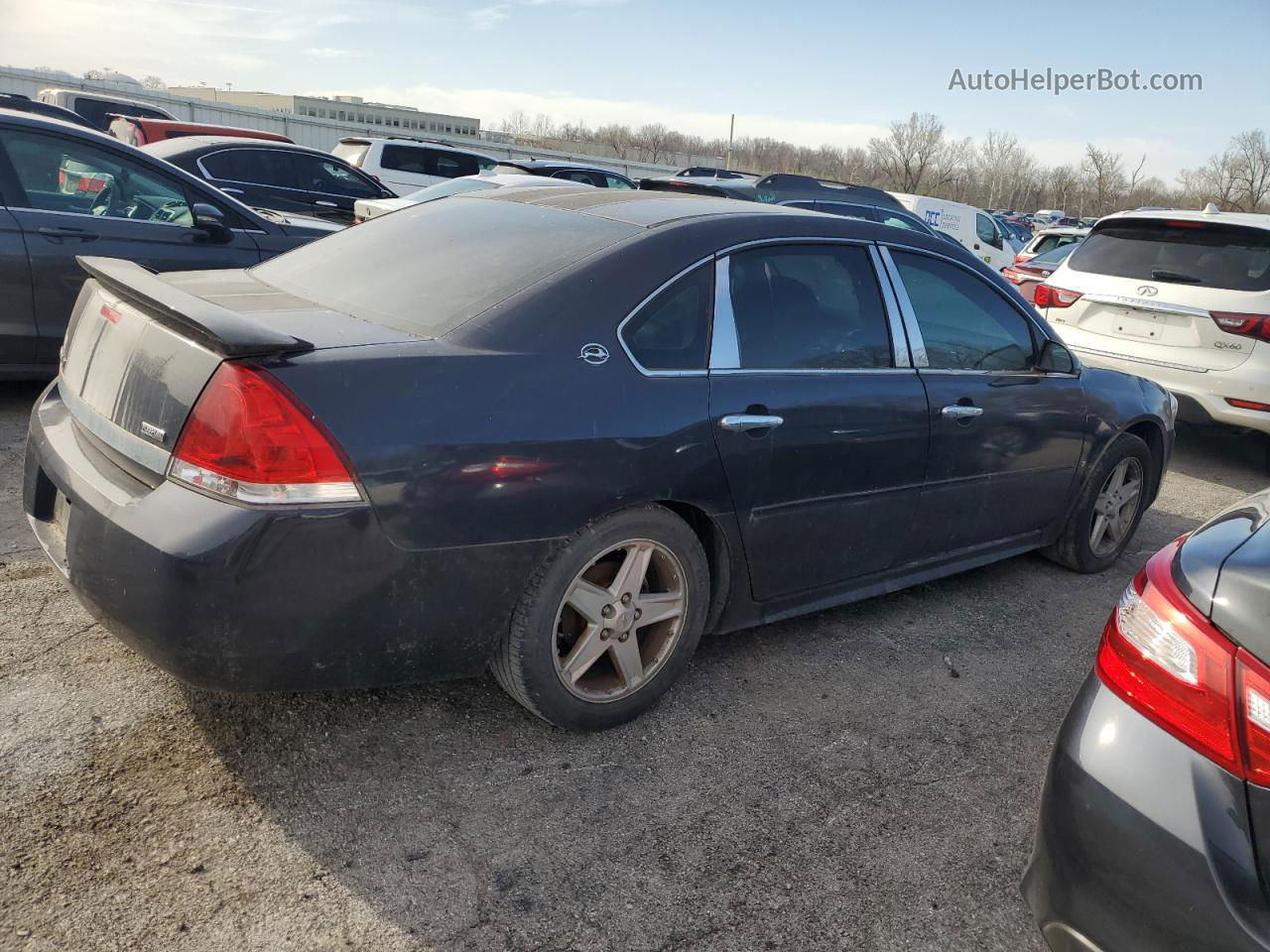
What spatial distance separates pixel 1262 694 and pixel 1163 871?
0.35m

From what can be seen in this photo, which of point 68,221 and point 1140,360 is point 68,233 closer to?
point 68,221

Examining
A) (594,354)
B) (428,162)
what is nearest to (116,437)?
(594,354)

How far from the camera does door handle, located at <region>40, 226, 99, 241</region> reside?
5216mm

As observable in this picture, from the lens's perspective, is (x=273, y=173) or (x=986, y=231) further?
(x=986, y=231)

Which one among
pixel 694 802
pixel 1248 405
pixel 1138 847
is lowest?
pixel 694 802

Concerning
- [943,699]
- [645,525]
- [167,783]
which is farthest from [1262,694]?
[167,783]

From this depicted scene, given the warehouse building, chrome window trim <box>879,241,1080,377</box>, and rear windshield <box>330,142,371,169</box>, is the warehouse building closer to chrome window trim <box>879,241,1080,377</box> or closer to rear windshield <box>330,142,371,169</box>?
rear windshield <box>330,142,371,169</box>

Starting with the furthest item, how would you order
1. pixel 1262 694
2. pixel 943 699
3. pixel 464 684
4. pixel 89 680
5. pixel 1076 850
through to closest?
1. pixel 943 699
2. pixel 464 684
3. pixel 89 680
4. pixel 1076 850
5. pixel 1262 694

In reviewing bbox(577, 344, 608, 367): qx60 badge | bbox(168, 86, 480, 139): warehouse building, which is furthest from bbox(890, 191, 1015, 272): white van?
bbox(168, 86, 480, 139): warehouse building

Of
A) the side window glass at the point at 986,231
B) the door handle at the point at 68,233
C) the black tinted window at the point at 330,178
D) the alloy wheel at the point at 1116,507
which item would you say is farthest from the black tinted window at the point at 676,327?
the side window glass at the point at 986,231

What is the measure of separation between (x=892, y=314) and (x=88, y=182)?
173 inches

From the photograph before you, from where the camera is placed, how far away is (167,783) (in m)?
2.55

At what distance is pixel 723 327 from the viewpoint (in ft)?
10.2

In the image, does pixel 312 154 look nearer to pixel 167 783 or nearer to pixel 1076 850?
pixel 167 783
